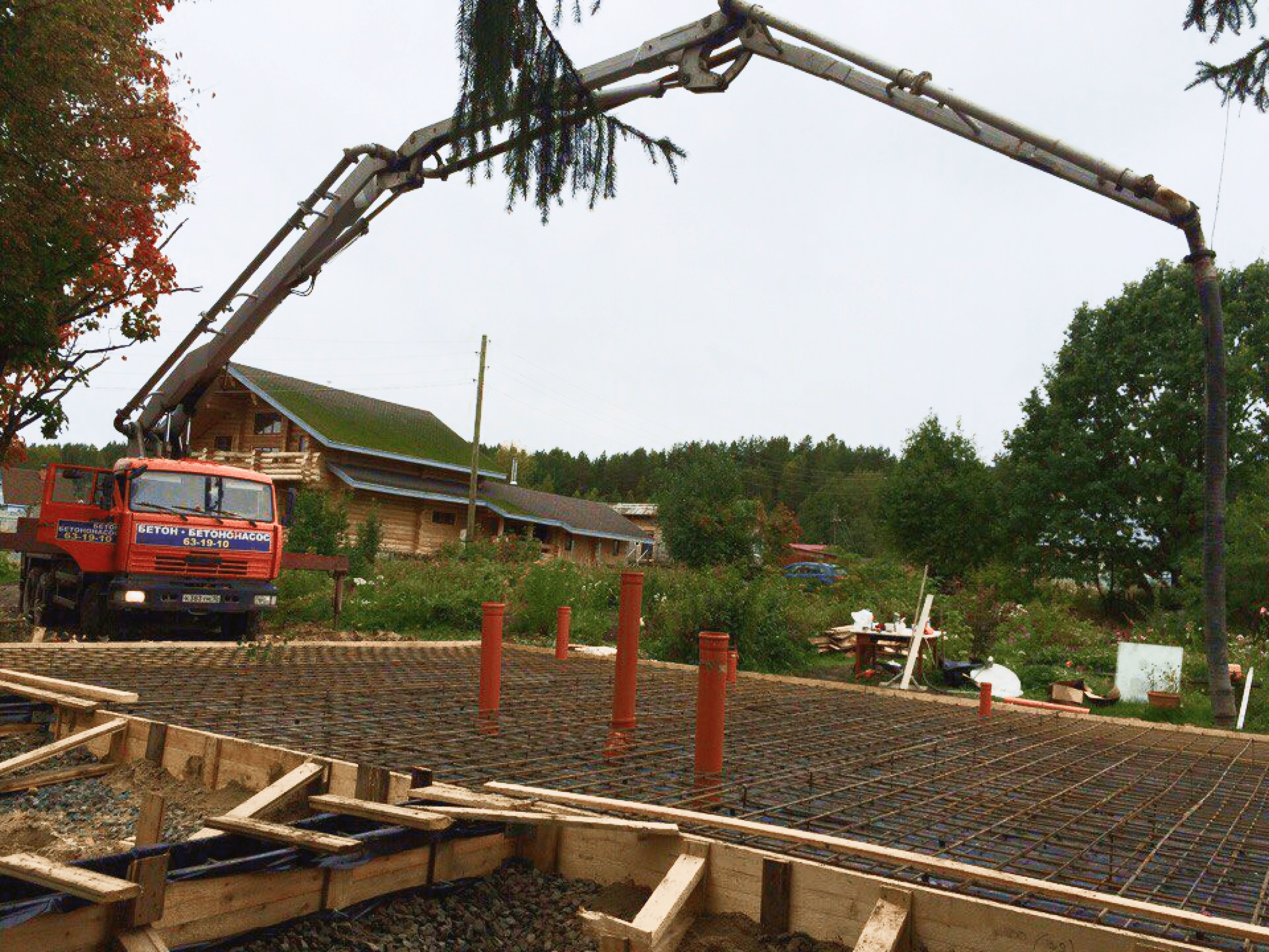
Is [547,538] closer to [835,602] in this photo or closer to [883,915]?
[835,602]

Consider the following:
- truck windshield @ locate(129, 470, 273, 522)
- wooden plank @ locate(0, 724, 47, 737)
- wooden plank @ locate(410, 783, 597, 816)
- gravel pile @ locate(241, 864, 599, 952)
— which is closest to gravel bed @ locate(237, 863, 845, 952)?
gravel pile @ locate(241, 864, 599, 952)

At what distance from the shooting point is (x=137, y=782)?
482cm

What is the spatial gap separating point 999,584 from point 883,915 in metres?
21.1

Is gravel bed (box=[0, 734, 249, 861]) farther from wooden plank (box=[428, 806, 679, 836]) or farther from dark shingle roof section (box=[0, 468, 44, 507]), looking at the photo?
dark shingle roof section (box=[0, 468, 44, 507])

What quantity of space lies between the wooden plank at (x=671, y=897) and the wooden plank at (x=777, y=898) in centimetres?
23

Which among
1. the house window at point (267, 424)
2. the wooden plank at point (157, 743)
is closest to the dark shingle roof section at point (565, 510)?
the house window at point (267, 424)

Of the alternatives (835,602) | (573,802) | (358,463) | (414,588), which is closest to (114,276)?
(414,588)

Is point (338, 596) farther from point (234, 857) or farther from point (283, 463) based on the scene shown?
point (283, 463)

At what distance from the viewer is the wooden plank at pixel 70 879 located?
8.02 ft

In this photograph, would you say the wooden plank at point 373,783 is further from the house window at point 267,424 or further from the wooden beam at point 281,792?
the house window at point 267,424

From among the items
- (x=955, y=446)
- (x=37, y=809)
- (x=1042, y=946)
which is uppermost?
(x=955, y=446)

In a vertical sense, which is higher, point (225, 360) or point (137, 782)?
point (225, 360)

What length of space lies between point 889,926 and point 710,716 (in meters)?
1.91

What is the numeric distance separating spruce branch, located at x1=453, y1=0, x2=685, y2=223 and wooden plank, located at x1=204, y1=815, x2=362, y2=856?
2.44 m
